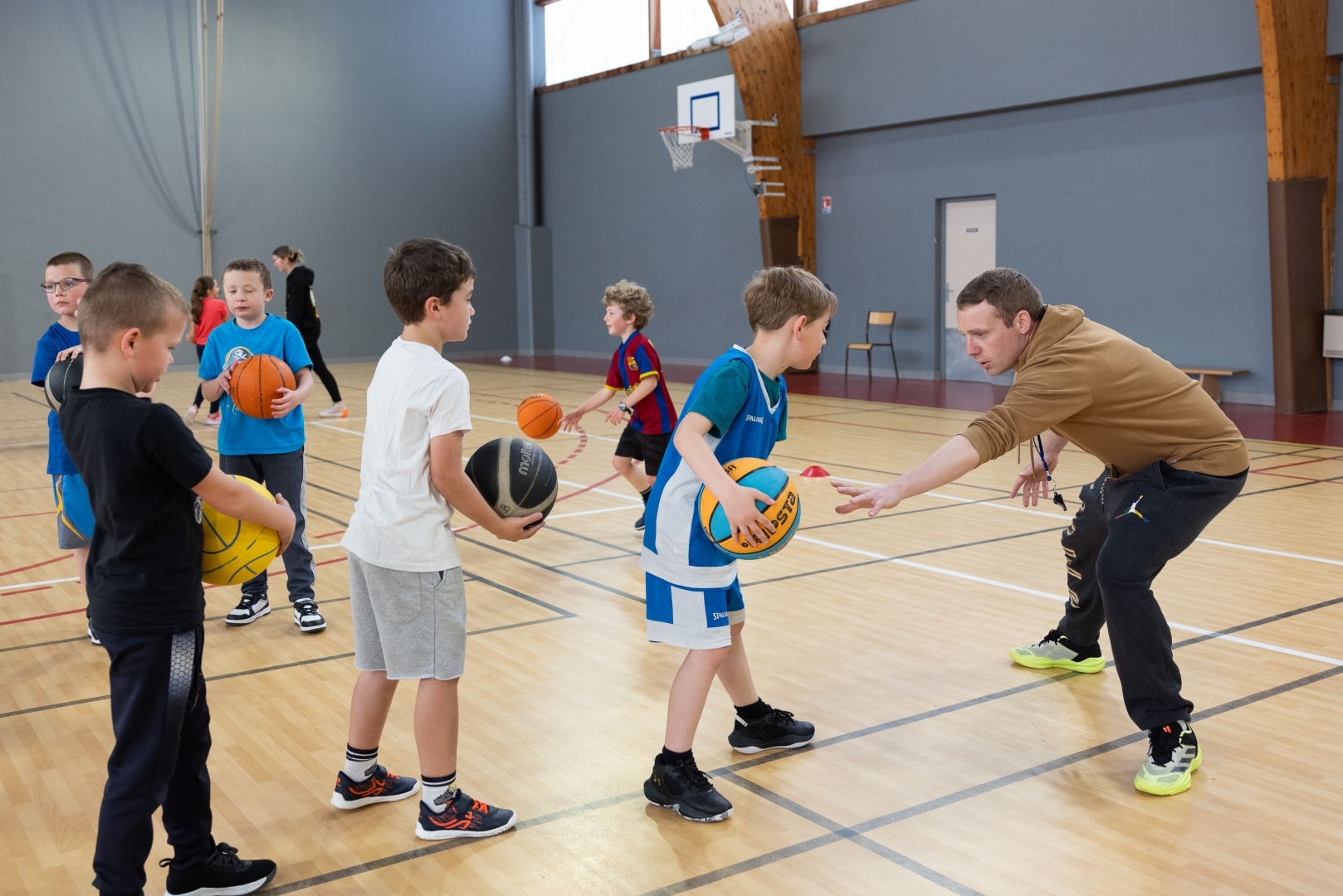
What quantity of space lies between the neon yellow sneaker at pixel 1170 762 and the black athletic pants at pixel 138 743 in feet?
7.84

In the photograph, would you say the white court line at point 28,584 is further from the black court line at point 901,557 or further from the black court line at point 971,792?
the black court line at point 971,792

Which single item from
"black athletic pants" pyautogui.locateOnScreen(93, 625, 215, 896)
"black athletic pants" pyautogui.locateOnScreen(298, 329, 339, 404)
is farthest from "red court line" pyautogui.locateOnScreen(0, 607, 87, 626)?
A: "black athletic pants" pyautogui.locateOnScreen(298, 329, 339, 404)

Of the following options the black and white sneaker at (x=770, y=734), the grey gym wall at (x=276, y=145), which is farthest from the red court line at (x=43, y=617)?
the grey gym wall at (x=276, y=145)

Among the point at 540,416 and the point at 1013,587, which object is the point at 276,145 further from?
the point at 1013,587

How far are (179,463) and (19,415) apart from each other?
12089mm

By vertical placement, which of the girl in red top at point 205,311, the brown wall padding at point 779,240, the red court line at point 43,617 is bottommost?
the red court line at point 43,617

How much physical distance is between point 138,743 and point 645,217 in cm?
1730

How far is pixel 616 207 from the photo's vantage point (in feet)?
64.4

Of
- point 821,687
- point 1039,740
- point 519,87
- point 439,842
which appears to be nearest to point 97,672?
point 439,842

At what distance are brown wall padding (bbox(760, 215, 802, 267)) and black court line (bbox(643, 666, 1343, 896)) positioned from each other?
12.2 m

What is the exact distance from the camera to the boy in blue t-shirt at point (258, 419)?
14.6 feet

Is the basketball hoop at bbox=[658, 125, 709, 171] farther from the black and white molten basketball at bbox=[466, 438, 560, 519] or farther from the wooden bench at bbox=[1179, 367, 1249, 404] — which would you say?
the black and white molten basketball at bbox=[466, 438, 560, 519]

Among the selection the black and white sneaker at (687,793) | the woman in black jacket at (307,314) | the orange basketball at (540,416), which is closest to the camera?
the black and white sneaker at (687,793)

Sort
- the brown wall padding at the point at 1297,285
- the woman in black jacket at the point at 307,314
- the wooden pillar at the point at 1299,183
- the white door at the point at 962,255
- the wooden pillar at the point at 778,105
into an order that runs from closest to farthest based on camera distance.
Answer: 1. the wooden pillar at the point at 1299,183
2. the brown wall padding at the point at 1297,285
3. the woman in black jacket at the point at 307,314
4. the white door at the point at 962,255
5. the wooden pillar at the point at 778,105
